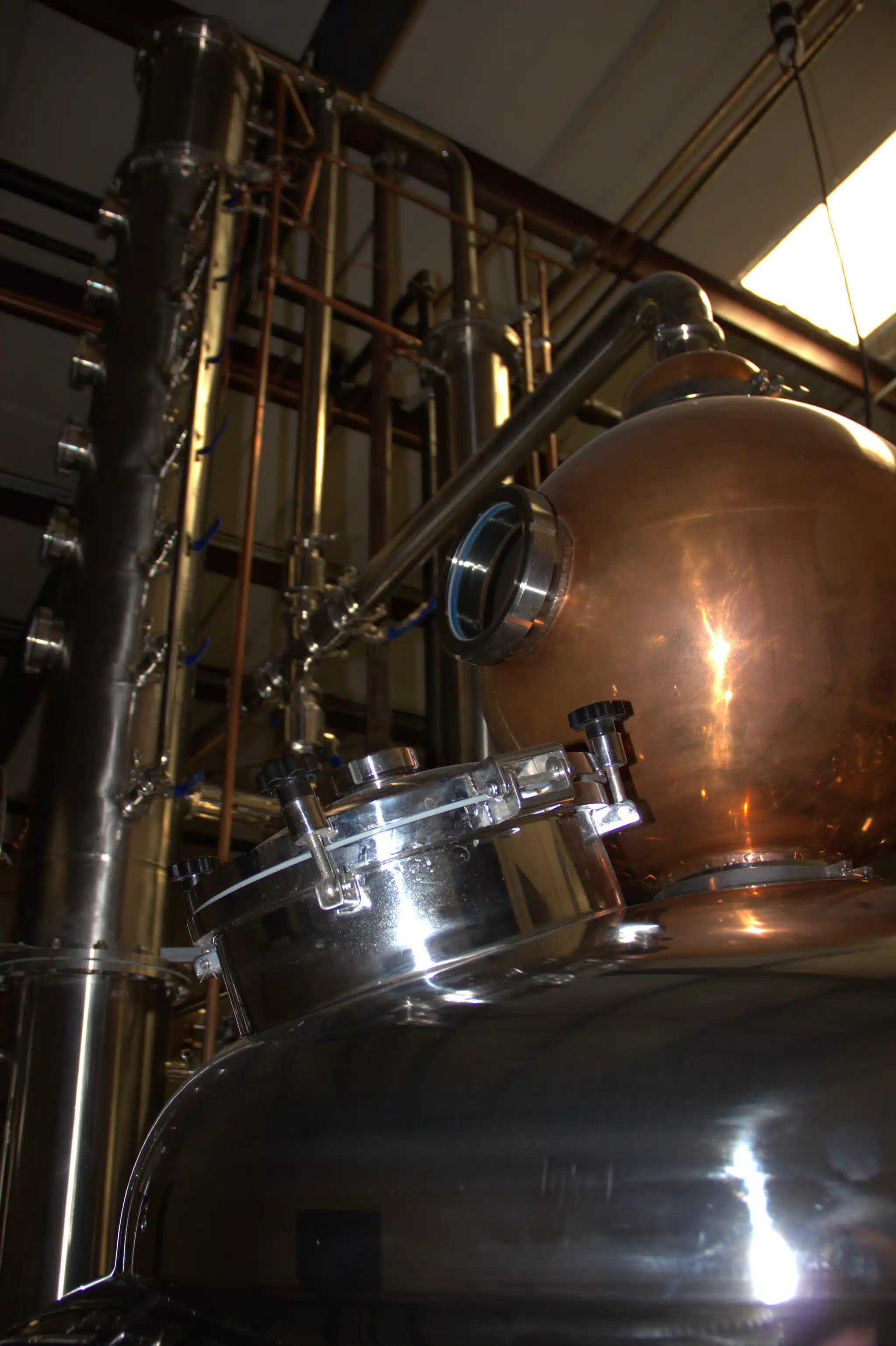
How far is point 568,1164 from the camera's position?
36 centimetres

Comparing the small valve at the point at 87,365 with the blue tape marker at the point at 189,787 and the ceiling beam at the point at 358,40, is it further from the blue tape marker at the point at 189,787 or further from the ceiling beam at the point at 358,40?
the ceiling beam at the point at 358,40

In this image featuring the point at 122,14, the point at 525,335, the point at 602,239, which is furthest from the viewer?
the point at 602,239

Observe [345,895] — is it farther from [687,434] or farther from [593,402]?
[593,402]

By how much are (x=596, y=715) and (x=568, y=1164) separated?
27 cm

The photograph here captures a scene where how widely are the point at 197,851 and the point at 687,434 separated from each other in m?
5.59

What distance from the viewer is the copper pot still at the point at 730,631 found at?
2.01 feet

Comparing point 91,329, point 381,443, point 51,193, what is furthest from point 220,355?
point 91,329

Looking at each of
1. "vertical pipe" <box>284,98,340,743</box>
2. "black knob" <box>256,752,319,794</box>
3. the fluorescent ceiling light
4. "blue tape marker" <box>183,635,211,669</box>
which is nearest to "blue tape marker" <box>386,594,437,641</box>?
"vertical pipe" <box>284,98,340,743</box>

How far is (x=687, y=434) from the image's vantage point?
0.68 meters

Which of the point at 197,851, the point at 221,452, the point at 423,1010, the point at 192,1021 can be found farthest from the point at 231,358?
the point at 197,851

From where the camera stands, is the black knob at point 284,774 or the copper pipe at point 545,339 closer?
the black knob at point 284,774

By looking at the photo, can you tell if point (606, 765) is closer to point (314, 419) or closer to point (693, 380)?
point (693, 380)

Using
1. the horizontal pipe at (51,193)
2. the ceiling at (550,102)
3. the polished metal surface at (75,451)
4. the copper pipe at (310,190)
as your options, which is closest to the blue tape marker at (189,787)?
the polished metal surface at (75,451)

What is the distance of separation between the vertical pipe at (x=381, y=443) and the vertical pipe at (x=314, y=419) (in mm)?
99
